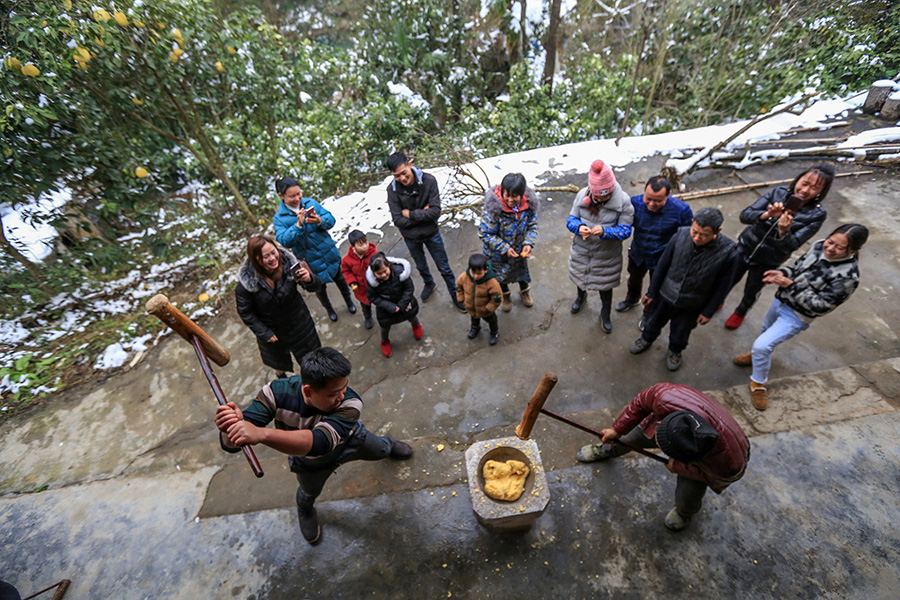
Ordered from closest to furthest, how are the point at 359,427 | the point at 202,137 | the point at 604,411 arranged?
the point at 359,427
the point at 604,411
the point at 202,137

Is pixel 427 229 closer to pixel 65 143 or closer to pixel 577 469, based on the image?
pixel 577 469

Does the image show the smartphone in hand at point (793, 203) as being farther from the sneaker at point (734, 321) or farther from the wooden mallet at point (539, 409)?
the wooden mallet at point (539, 409)

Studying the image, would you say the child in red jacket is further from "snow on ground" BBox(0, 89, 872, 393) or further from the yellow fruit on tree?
the yellow fruit on tree

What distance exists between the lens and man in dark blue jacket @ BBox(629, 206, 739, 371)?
118 inches

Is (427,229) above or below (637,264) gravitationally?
above

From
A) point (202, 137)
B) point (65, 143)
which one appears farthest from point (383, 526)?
point (202, 137)

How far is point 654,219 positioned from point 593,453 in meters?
2.16

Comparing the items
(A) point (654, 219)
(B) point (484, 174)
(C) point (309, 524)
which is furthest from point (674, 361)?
(B) point (484, 174)

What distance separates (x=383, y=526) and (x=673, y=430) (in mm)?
2190

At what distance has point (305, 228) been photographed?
4.24 meters

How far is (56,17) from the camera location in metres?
3.79

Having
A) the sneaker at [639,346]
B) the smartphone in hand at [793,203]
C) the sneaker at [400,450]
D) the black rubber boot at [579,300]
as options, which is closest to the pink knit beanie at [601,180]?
the black rubber boot at [579,300]

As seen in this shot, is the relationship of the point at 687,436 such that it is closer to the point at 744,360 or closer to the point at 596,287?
the point at 596,287

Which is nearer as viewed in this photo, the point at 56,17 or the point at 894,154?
the point at 56,17
